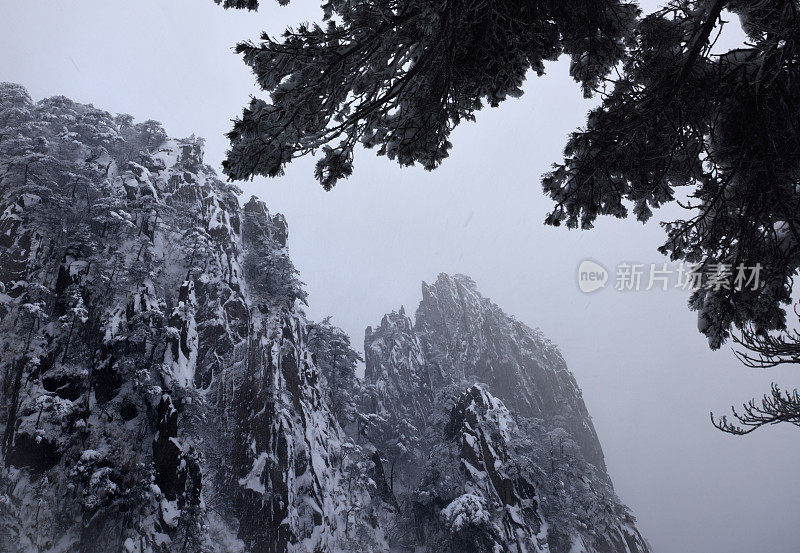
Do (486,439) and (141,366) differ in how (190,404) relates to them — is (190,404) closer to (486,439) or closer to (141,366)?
(141,366)

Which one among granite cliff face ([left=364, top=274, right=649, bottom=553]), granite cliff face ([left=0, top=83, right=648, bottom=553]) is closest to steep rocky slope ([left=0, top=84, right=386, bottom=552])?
granite cliff face ([left=0, top=83, right=648, bottom=553])

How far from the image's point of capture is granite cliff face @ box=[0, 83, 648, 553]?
14.0 m

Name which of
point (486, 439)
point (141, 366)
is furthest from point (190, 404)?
point (486, 439)

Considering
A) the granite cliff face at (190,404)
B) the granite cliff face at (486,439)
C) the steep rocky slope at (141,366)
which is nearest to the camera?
the steep rocky slope at (141,366)

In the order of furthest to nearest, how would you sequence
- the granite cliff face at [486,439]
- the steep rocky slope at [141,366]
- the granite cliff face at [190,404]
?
the granite cliff face at [486,439]
the granite cliff face at [190,404]
the steep rocky slope at [141,366]

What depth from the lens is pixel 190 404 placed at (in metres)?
17.0

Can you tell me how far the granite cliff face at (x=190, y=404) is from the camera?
13977 mm

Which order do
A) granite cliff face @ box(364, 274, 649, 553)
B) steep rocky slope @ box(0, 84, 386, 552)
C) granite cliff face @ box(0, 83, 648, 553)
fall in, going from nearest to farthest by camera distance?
steep rocky slope @ box(0, 84, 386, 552)
granite cliff face @ box(0, 83, 648, 553)
granite cliff face @ box(364, 274, 649, 553)

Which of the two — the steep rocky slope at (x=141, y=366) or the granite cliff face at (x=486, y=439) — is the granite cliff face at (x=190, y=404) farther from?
the granite cliff face at (x=486, y=439)

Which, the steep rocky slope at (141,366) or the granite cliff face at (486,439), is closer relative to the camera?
Result: the steep rocky slope at (141,366)

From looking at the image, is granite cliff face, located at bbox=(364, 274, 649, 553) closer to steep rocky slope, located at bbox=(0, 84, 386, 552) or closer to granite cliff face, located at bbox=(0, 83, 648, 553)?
granite cliff face, located at bbox=(0, 83, 648, 553)

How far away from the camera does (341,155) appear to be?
4.30 metres

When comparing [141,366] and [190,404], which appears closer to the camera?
[141,366]

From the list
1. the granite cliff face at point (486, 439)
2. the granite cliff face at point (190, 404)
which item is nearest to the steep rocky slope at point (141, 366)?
the granite cliff face at point (190, 404)
